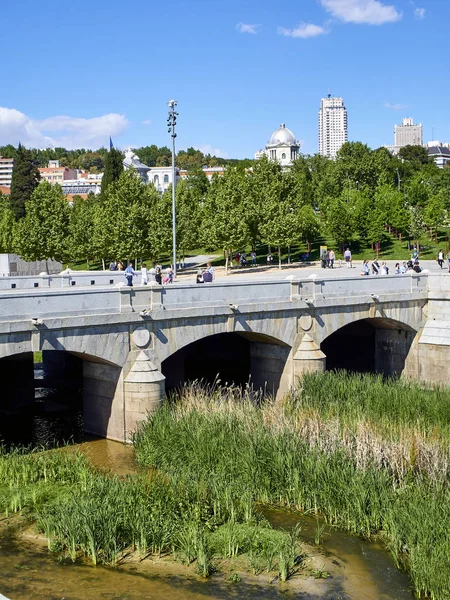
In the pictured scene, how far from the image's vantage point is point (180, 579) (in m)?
14.7

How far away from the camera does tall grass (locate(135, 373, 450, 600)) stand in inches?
618

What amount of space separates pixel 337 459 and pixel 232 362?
68.0 ft

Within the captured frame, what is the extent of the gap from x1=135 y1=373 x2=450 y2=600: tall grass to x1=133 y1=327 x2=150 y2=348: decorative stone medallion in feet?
7.87

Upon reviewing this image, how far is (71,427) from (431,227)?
52157mm

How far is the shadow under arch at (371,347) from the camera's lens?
35.2m

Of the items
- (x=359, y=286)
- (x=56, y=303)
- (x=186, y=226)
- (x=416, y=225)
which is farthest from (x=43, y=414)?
(x=416, y=225)

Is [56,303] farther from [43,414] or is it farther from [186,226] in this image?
[186,226]

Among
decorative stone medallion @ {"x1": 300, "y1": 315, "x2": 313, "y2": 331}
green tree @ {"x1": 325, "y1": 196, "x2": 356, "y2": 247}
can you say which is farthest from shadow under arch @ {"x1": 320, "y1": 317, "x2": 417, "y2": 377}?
green tree @ {"x1": 325, "y1": 196, "x2": 356, "y2": 247}

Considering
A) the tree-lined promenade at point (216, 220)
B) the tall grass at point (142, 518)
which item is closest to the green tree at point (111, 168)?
the tree-lined promenade at point (216, 220)

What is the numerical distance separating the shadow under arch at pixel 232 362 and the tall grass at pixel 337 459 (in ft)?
16.7

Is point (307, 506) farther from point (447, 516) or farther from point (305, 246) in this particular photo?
point (305, 246)

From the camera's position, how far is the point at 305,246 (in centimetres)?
7625

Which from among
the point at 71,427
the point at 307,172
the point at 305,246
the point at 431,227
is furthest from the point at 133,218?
the point at 307,172

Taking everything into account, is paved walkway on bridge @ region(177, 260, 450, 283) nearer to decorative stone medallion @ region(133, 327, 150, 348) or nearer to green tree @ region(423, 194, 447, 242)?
green tree @ region(423, 194, 447, 242)
